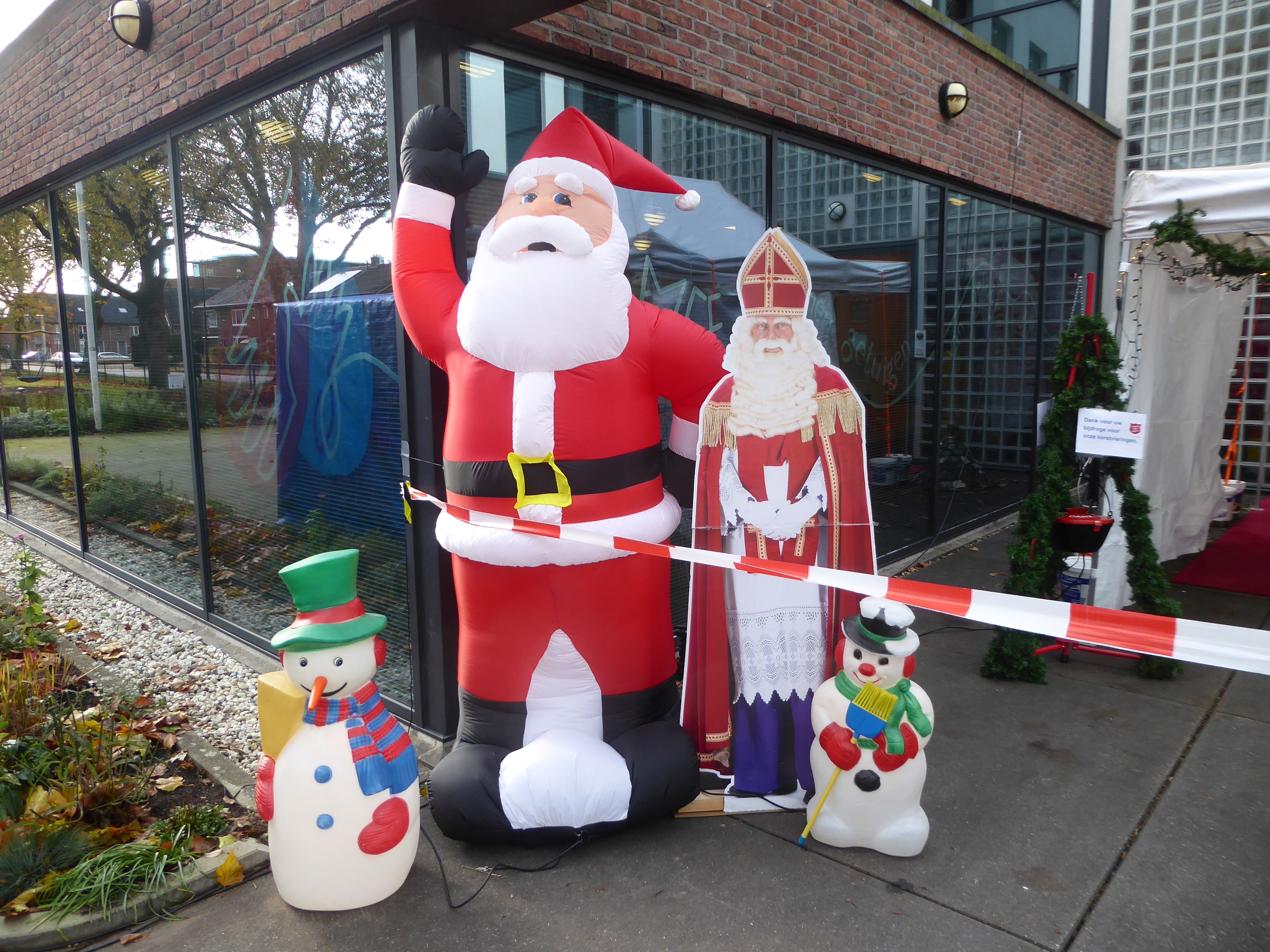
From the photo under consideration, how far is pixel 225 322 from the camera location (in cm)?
466

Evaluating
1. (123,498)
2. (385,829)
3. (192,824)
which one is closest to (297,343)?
(192,824)

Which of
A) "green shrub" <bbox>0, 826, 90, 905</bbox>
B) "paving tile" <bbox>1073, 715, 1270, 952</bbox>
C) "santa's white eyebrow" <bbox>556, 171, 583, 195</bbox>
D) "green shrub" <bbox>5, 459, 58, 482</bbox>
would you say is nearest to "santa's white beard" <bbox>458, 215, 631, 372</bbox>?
"santa's white eyebrow" <bbox>556, 171, 583, 195</bbox>

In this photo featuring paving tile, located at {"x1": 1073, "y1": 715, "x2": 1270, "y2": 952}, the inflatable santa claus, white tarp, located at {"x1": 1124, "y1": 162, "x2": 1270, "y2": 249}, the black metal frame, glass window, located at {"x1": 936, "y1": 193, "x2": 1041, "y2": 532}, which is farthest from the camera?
glass window, located at {"x1": 936, "y1": 193, "x2": 1041, "y2": 532}

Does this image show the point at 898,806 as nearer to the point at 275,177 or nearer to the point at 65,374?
the point at 275,177

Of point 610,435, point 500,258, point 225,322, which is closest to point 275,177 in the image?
point 225,322

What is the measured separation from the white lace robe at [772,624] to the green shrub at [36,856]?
7.53 feet

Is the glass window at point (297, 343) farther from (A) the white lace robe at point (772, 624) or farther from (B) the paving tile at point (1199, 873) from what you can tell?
(B) the paving tile at point (1199, 873)

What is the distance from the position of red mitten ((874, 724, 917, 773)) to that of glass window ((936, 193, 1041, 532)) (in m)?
4.39

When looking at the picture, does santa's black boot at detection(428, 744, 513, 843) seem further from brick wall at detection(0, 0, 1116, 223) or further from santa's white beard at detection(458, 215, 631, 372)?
brick wall at detection(0, 0, 1116, 223)

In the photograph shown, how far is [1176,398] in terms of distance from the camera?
5582mm

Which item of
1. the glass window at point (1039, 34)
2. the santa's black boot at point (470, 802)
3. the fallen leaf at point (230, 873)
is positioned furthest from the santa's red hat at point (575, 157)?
the glass window at point (1039, 34)

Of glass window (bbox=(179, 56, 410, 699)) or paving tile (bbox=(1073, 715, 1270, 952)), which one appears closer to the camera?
paving tile (bbox=(1073, 715, 1270, 952))

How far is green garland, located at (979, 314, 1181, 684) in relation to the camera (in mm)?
4242

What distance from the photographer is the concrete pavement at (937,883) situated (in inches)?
93.7
